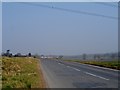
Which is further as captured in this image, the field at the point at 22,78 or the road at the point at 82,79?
the road at the point at 82,79

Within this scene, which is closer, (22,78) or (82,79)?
(22,78)

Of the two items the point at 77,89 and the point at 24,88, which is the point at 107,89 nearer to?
the point at 77,89

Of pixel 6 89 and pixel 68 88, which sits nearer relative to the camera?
pixel 6 89

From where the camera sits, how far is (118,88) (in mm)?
15039

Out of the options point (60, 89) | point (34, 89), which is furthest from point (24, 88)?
point (60, 89)

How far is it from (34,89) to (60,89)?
134 cm

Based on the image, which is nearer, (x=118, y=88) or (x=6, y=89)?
(x=6, y=89)

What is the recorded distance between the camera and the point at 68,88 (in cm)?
1526

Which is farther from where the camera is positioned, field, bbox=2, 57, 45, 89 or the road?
the road

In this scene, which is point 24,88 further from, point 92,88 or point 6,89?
A: point 92,88

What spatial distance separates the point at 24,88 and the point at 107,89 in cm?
384

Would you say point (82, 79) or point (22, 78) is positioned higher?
point (22, 78)

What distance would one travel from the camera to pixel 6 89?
43.5 feet

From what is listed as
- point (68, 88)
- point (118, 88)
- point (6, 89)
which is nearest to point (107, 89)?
point (118, 88)
